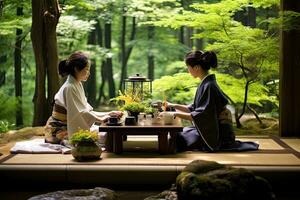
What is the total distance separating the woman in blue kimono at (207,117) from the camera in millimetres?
5008

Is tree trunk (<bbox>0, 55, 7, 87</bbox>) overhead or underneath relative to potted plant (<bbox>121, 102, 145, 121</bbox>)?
overhead

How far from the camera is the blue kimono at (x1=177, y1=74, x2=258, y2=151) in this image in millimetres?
5004

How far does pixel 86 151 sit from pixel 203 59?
1.83m

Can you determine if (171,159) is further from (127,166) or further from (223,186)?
(223,186)

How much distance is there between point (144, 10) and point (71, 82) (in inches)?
202

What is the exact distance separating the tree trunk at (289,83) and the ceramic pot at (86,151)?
10.5 ft

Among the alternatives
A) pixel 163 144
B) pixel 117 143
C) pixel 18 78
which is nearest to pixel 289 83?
pixel 163 144

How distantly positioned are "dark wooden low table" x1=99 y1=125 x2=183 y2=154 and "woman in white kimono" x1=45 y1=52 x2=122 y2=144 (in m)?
0.25

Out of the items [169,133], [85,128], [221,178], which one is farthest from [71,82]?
[221,178]

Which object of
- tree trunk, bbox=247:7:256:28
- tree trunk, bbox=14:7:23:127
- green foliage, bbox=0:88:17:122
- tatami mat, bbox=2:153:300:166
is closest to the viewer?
tatami mat, bbox=2:153:300:166

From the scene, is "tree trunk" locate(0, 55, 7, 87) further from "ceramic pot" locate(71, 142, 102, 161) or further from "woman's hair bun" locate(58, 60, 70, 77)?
"ceramic pot" locate(71, 142, 102, 161)

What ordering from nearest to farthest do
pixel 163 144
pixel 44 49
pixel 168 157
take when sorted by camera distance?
pixel 168 157 → pixel 163 144 → pixel 44 49

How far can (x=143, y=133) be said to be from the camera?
4.67 m

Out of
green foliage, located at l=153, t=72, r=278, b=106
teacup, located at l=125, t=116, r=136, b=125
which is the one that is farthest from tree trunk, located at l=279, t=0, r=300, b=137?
teacup, located at l=125, t=116, r=136, b=125
